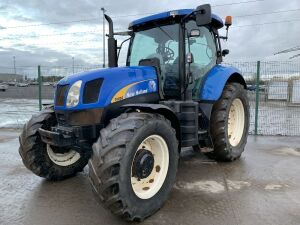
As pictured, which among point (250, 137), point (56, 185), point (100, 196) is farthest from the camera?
point (250, 137)

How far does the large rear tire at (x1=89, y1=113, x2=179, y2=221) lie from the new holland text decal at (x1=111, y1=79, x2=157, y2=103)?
0.52 m

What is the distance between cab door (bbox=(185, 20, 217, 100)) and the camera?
16.3 feet

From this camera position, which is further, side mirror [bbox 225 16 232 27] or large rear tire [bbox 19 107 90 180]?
side mirror [bbox 225 16 232 27]

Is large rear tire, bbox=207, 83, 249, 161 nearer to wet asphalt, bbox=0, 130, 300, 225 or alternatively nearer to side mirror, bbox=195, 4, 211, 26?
wet asphalt, bbox=0, 130, 300, 225

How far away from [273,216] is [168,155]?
135 centimetres

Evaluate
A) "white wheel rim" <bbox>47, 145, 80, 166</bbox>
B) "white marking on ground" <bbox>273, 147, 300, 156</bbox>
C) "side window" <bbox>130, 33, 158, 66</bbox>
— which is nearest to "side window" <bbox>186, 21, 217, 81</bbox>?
"side window" <bbox>130, 33, 158, 66</bbox>

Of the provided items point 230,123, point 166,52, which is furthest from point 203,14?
point 230,123

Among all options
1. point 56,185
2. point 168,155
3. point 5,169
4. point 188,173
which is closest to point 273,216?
point 168,155

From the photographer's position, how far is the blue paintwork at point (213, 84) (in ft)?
16.8

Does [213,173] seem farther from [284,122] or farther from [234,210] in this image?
[284,122]

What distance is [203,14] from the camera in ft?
13.6

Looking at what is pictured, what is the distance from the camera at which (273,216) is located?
3605 millimetres

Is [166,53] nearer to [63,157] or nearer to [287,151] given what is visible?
[63,157]

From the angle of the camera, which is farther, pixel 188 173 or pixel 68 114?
pixel 188 173
